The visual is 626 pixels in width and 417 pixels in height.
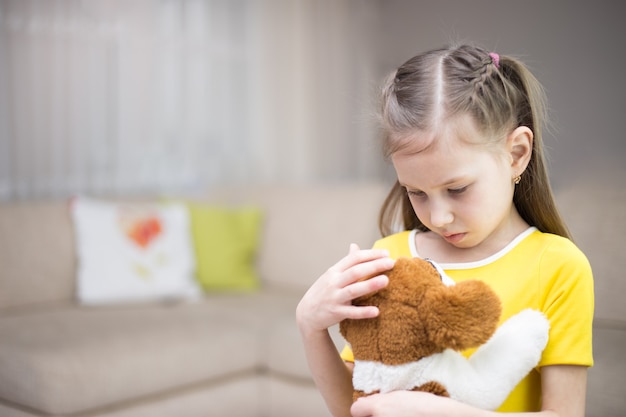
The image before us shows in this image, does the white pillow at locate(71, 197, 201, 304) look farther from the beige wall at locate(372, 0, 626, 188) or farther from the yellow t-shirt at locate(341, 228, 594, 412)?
the yellow t-shirt at locate(341, 228, 594, 412)

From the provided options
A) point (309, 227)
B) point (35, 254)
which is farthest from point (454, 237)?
point (35, 254)

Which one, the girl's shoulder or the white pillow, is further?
the white pillow

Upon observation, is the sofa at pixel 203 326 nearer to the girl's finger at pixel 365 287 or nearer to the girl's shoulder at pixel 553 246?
the girl's shoulder at pixel 553 246

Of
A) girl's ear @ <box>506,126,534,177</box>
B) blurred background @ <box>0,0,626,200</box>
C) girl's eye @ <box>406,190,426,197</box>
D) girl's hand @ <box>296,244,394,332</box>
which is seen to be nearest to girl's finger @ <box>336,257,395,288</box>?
girl's hand @ <box>296,244,394,332</box>

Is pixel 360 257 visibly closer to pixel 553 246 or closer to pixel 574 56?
pixel 553 246

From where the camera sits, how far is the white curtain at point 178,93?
2.78 meters

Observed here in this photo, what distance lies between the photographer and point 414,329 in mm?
753

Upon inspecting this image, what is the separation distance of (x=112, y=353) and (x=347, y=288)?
4.21 ft

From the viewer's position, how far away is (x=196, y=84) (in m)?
3.32

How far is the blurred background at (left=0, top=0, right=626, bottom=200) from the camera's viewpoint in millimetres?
2689

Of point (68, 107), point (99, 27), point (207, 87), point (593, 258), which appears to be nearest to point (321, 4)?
point (207, 87)

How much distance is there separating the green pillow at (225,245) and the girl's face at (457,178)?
1.88 metres

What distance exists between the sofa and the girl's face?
0.39m

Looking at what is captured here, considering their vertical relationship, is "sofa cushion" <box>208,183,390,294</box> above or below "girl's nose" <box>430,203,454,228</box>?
below
